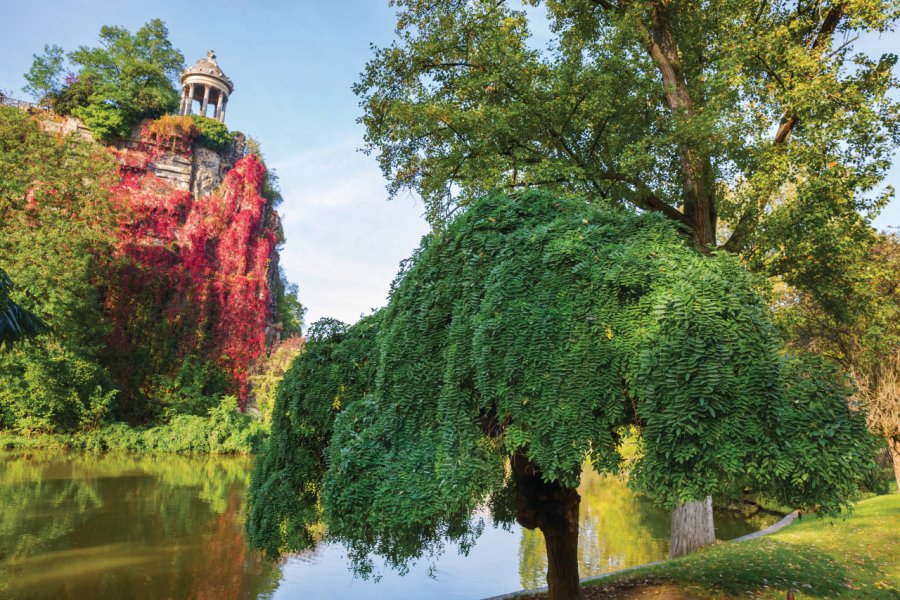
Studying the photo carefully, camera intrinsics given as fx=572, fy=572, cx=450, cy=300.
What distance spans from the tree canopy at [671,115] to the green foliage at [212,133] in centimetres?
2723

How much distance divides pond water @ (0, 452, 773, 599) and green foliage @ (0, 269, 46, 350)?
4.29 m

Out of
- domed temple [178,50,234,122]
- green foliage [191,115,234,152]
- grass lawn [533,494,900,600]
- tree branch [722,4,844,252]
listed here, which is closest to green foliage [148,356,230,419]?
green foliage [191,115,234,152]

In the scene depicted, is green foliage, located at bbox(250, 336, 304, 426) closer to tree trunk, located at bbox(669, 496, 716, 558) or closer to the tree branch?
tree trunk, located at bbox(669, 496, 716, 558)

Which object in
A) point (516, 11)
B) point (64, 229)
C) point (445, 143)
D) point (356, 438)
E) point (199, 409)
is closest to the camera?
point (356, 438)

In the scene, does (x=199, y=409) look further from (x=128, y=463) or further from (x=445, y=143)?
(x=445, y=143)

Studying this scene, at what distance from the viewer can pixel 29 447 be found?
82.5ft

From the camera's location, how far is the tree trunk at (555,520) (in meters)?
7.59

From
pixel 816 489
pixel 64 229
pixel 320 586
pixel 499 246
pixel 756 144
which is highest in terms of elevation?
pixel 64 229

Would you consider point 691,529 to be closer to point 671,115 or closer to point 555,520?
point 555,520

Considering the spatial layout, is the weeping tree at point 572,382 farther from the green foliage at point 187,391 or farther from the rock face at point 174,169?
the rock face at point 174,169

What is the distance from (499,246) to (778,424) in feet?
10.2

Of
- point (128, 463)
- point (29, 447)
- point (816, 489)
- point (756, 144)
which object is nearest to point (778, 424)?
point (816, 489)

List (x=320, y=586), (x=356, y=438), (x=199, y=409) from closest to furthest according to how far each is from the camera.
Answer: (x=356, y=438), (x=320, y=586), (x=199, y=409)

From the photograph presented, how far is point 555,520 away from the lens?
7676mm
